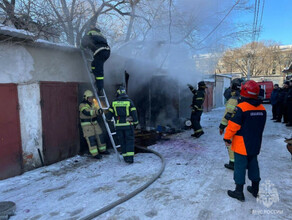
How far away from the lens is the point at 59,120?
16.0 ft

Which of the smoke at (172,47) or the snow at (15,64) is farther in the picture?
the smoke at (172,47)

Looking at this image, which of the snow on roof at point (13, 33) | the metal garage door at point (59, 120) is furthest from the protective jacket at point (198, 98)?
the snow on roof at point (13, 33)

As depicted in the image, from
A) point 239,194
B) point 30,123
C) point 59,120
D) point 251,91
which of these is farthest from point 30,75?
point 239,194

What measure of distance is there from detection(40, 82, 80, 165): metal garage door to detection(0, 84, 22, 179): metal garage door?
565mm

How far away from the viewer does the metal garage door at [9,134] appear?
384 cm

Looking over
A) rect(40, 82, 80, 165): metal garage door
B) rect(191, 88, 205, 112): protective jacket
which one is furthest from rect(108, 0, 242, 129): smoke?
rect(40, 82, 80, 165): metal garage door

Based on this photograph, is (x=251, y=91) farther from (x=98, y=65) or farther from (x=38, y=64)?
(x=38, y=64)

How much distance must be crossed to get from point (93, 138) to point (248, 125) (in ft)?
11.7

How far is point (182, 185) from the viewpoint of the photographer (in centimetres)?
355

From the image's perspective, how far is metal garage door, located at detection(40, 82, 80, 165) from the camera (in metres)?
4.60

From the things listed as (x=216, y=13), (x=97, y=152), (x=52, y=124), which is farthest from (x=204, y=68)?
(x=52, y=124)

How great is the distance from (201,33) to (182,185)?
5.55 m

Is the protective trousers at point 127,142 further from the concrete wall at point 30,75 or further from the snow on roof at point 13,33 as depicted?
the snow on roof at point 13,33

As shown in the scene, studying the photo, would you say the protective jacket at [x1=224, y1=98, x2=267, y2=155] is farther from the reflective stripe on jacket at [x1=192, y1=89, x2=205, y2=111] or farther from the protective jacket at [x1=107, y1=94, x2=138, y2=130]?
the reflective stripe on jacket at [x1=192, y1=89, x2=205, y2=111]
